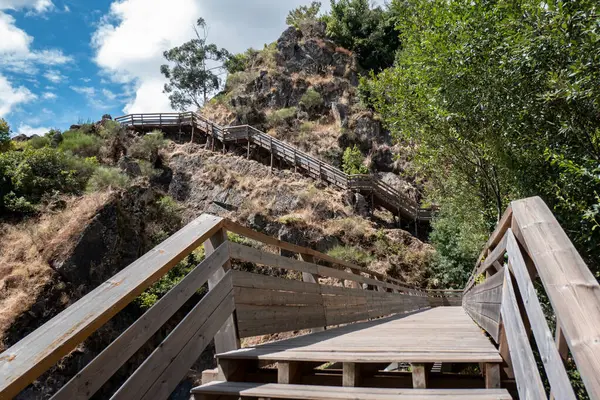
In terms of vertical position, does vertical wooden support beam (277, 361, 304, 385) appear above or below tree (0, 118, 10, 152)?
below

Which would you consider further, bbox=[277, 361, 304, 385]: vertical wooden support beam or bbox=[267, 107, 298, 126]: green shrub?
bbox=[267, 107, 298, 126]: green shrub

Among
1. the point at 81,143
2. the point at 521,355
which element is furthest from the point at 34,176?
the point at 521,355

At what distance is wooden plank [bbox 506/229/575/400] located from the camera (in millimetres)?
1337

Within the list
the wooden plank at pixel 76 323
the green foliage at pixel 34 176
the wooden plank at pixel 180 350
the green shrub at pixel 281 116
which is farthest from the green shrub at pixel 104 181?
the wooden plank at pixel 76 323

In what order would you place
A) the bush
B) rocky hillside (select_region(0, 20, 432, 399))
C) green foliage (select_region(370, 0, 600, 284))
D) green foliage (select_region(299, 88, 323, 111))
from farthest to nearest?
green foliage (select_region(299, 88, 323, 111))
the bush
rocky hillside (select_region(0, 20, 432, 399))
green foliage (select_region(370, 0, 600, 284))

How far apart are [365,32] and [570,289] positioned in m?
37.4

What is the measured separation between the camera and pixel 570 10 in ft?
17.1

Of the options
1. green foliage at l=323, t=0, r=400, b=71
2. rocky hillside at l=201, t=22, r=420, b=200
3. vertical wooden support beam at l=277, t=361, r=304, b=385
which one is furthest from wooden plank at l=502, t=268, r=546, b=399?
green foliage at l=323, t=0, r=400, b=71

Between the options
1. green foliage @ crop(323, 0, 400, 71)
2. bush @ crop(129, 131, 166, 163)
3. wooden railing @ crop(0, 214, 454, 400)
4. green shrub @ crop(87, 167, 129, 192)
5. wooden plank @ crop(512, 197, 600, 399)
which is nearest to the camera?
wooden plank @ crop(512, 197, 600, 399)

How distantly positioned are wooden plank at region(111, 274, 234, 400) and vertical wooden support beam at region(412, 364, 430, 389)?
1398 mm

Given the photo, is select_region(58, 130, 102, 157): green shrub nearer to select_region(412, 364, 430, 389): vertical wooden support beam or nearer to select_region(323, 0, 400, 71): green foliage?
select_region(323, 0, 400, 71): green foliage

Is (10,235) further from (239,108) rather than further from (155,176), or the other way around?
(239,108)

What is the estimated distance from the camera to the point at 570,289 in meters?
1.38

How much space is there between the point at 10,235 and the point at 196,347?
44.9 feet
